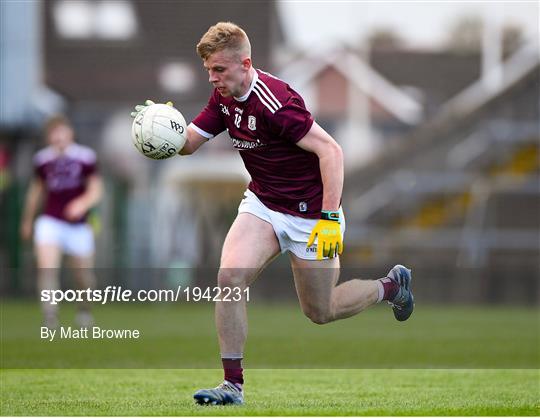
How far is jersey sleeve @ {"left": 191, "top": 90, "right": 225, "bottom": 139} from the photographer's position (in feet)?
25.7

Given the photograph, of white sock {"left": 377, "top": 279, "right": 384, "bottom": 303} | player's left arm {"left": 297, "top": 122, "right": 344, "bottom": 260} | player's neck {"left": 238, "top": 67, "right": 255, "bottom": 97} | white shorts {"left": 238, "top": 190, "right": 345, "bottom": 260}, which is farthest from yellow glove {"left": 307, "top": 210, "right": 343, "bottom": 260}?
white sock {"left": 377, "top": 279, "right": 384, "bottom": 303}

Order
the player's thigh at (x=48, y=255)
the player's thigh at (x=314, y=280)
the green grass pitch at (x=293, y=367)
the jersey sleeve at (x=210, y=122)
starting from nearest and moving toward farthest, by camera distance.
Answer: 1. the green grass pitch at (x=293, y=367)
2. the player's thigh at (x=314, y=280)
3. the jersey sleeve at (x=210, y=122)
4. the player's thigh at (x=48, y=255)

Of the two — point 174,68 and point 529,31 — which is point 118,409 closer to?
point 529,31

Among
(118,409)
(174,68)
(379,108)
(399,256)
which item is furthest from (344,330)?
(379,108)

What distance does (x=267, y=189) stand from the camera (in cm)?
774

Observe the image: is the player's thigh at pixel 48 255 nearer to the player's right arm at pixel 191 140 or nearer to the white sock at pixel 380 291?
the white sock at pixel 380 291

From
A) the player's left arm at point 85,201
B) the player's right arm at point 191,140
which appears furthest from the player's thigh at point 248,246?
the player's left arm at point 85,201

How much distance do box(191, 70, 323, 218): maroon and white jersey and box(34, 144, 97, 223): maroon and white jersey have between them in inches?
275

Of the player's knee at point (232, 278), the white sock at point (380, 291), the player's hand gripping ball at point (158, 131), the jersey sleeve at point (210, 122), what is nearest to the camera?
the player's knee at point (232, 278)

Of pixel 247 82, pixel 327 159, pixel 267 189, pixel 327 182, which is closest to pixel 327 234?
pixel 327 182

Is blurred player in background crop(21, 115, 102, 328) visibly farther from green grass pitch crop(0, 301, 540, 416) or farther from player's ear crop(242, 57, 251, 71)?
player's ear crop(242, 57, 251, 71)

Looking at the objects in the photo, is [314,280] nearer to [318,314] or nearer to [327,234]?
[318,314]

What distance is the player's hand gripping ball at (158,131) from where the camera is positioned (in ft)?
24.8

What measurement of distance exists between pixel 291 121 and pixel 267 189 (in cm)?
58
